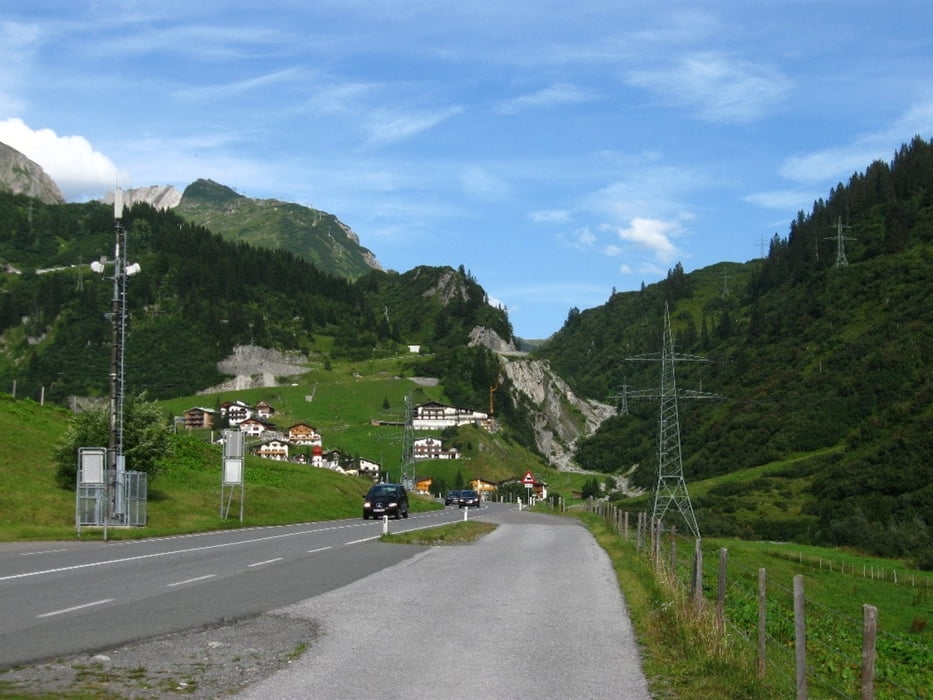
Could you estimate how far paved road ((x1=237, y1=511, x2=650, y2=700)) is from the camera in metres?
9.77

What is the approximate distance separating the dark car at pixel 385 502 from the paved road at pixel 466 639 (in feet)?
101

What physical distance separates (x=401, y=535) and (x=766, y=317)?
171 metres

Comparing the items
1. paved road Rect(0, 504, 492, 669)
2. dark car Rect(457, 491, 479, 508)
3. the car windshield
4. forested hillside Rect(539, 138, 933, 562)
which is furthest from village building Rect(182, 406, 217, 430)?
paved road Rect(0, 504, 492, 669)

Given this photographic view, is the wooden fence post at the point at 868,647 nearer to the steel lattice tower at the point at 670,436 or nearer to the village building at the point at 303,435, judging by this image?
the steel lattice tower at the point at 670,436

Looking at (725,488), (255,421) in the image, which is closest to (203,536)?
(725,488)

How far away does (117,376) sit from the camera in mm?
38250

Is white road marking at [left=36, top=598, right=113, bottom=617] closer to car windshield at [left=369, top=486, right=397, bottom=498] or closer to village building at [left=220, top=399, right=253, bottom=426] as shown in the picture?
car windshield at [left=369, top=486, right=397, bottom=498]

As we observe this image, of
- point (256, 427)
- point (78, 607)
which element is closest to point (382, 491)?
point (78, 607)

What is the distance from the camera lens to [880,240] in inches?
6988

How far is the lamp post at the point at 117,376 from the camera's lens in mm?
36312

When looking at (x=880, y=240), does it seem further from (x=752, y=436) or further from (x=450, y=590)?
(x=450, y=590)

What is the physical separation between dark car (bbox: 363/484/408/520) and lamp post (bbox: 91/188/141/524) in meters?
17.9

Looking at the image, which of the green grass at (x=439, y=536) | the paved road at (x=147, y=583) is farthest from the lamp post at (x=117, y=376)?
the green grass at (x=439, y=536)

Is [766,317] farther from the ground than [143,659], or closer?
farther from the ground
